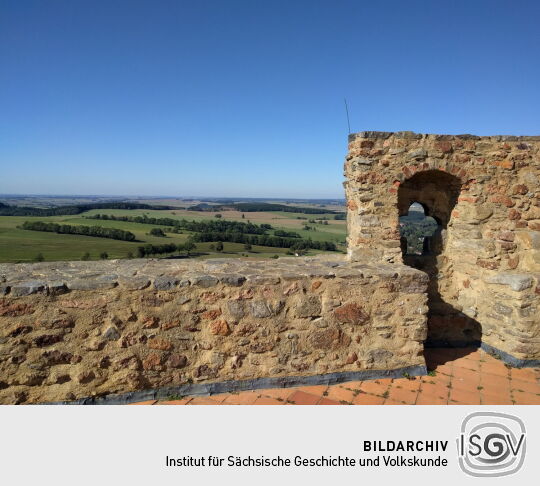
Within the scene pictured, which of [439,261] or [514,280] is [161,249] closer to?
[439,261]

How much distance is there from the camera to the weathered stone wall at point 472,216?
4.56 meters

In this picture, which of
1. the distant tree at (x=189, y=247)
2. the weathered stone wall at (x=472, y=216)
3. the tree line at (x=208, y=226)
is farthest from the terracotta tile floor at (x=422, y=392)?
the tree line at (x=208, y=226)

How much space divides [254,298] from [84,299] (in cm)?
158

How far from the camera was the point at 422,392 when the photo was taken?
3.71m

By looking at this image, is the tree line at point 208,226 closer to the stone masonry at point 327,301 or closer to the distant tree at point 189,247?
the distant tree at point 189,247

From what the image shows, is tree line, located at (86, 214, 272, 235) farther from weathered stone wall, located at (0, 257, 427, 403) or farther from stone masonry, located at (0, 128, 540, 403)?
weathered stone wall, located at (0, 257, 427, 403)

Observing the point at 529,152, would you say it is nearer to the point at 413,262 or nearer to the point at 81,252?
the point at 413,262

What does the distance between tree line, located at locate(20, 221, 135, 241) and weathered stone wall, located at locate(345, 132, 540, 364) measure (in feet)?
106

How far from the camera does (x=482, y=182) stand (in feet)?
15.8

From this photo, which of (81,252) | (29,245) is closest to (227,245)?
(81,252)

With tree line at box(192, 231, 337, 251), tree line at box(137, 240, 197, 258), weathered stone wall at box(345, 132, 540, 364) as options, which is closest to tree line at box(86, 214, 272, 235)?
tree line at box(192, 231, 337, 251)

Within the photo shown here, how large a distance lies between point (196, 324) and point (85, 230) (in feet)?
122

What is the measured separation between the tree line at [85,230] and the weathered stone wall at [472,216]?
3237 centimetres

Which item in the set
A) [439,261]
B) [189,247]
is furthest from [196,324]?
[189,247]
